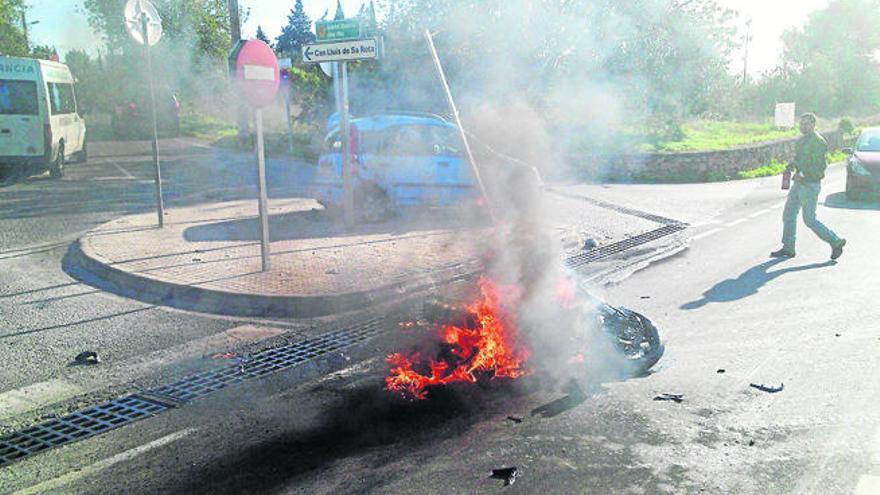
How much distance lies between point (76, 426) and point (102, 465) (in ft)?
2.27

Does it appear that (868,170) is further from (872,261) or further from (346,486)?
(346,486)

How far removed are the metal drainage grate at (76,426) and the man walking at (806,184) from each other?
25.3ft

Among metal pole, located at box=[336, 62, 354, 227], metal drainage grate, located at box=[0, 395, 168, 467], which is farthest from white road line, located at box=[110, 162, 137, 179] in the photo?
metal drainage grate, located at box=[0, 395, 168, 467]

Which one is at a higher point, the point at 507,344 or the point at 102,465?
the point at 507,344

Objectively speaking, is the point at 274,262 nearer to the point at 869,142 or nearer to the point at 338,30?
the point at 338,30

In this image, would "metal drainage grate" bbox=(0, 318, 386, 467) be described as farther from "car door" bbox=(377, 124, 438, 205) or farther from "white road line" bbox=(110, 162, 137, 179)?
"white road line" bbox=(110, 162, 137, 179)

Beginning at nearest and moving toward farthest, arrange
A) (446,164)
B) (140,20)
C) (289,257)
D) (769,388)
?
(769,388), (289,257), (140,20), (446,164)

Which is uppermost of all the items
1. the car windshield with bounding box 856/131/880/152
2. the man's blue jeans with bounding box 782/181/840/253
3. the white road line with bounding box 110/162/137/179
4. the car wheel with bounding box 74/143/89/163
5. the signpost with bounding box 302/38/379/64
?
the signpost with bounding box 302/38/379/64

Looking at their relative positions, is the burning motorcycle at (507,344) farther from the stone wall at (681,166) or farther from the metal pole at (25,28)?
the metal pole at (25,28)

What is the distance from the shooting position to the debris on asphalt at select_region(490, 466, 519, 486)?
3490 mm

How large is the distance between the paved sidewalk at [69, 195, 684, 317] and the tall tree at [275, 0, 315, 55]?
113 inches

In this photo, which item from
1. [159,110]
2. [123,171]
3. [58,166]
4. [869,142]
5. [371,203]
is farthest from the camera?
[123,171]

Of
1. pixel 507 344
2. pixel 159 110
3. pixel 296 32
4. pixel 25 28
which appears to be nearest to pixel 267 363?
pixel 507 344

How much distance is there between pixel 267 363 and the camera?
5449 millimetres
